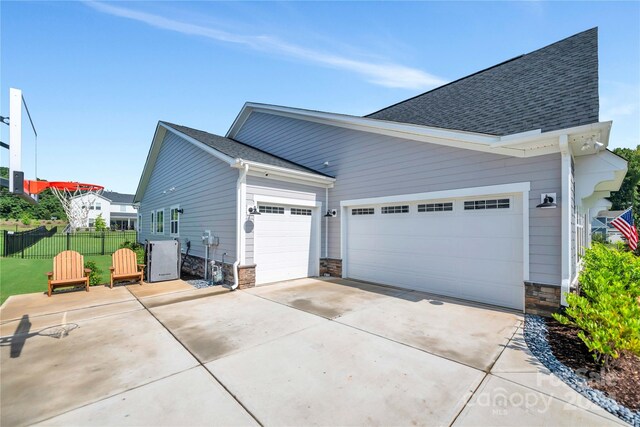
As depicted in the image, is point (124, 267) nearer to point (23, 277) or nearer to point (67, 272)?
point (67, 272)

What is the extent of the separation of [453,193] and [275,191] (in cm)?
493

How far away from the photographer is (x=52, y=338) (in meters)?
4.41

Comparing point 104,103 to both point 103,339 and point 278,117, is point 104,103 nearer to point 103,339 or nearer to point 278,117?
point 278,117

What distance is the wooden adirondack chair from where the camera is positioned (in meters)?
8.07

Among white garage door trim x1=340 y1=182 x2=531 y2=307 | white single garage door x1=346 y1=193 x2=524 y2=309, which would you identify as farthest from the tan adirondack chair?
white single garage door x1=346 y1=193 x2=524 y2=309

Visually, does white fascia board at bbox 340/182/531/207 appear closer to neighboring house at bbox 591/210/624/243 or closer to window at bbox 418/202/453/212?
window at bbox 418/202/453/212

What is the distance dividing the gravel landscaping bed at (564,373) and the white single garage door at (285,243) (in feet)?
19.8

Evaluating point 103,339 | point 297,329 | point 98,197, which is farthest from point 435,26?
point 98,197

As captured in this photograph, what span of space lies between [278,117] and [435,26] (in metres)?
6.47

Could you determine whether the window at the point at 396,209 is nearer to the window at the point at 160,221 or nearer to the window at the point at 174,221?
the window at the point at 174,221

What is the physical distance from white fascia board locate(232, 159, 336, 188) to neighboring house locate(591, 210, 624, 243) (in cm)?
2400

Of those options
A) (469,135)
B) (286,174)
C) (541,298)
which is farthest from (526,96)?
(286,174)

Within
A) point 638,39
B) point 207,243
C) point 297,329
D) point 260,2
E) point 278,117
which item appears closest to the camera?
point 297,329

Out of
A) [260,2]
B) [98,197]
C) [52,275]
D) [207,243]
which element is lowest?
[52,275]
